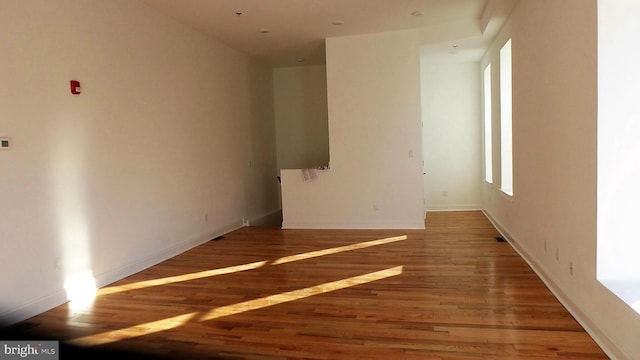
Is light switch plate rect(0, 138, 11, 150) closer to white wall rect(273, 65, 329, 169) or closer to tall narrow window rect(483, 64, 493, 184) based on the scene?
white wall rect(273, 65, 329, 169)

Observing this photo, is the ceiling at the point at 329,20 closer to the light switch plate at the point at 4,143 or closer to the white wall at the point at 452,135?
the white wall at the point at 452,135

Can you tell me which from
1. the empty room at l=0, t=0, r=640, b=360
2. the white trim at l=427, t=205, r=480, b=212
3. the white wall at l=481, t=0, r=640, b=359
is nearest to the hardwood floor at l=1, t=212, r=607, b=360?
the empty room at l=0, t=0, r=640, b=360

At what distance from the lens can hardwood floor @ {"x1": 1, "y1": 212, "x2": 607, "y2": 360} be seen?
249 cm

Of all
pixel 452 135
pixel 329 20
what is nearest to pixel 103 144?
pixel 329 20

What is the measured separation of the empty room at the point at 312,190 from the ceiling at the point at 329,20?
0.05 metres

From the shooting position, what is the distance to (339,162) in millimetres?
6500

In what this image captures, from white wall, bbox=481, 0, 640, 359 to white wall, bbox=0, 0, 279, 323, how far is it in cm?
384

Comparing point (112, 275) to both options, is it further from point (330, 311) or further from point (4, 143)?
point (330, 311)

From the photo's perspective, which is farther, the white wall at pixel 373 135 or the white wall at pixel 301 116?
the white wall at pixel 301 116

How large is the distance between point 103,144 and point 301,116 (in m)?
4.81

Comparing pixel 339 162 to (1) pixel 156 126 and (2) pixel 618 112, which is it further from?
(2) pixel 618 112

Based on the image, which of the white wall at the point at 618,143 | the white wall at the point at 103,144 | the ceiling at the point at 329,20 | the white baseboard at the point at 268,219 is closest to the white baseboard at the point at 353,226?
the white baseboard at the point at 268,219

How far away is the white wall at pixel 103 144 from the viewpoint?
3150 millimetres

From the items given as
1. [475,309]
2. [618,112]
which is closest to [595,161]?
[618,112]
